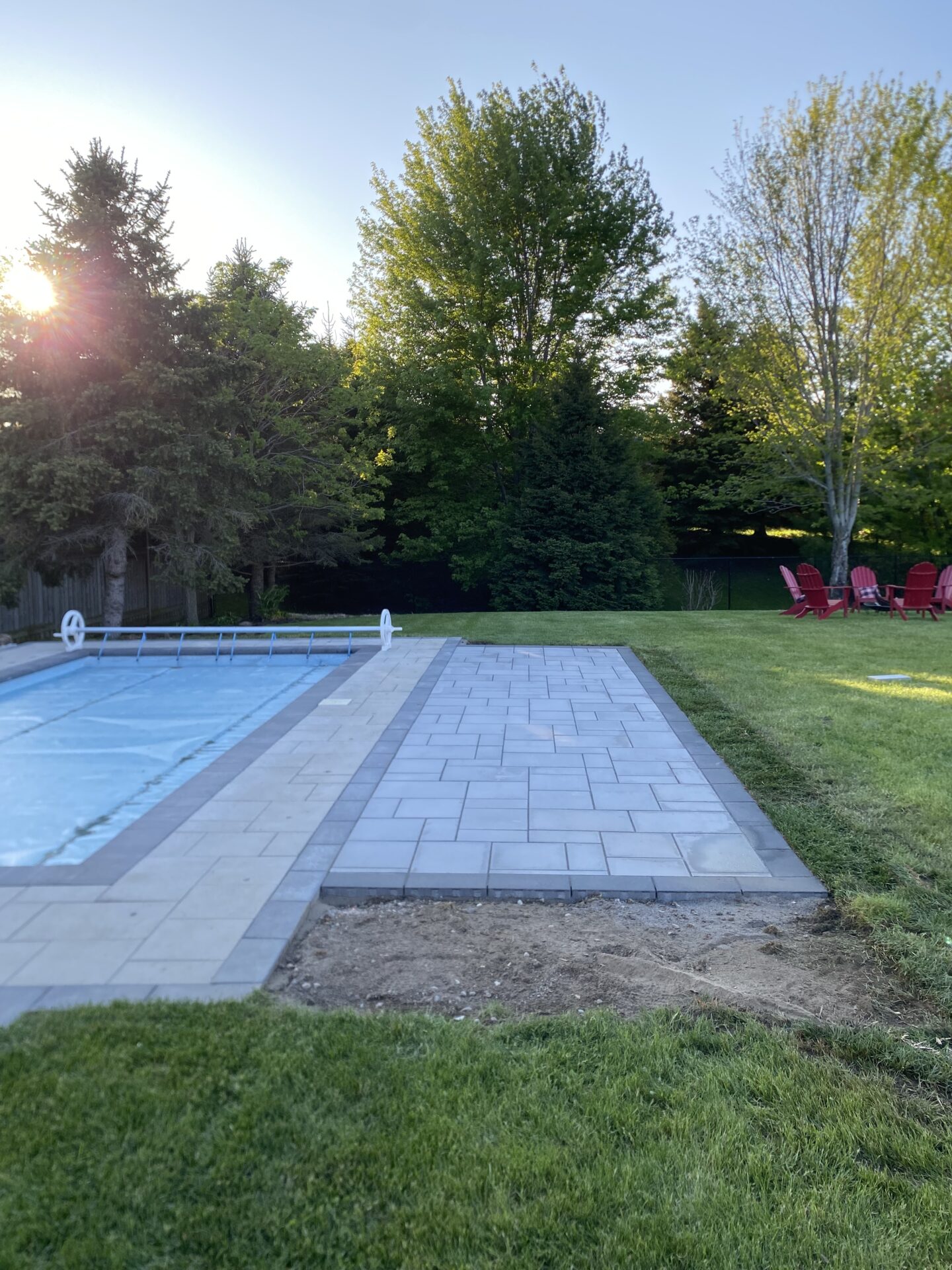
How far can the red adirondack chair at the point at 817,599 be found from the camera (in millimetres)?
14406

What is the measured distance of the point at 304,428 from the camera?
15953 mm

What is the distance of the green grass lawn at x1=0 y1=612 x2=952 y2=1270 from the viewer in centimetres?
177

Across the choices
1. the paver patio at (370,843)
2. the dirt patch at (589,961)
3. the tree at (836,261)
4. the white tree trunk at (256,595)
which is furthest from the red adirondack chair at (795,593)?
the dirt patch at (589,961)

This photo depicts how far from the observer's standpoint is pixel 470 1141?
2.06 meters

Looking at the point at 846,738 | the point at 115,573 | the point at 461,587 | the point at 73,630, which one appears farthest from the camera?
the point at 461,587

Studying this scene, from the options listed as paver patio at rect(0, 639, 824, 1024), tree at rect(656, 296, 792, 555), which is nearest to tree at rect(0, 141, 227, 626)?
paver patio at rect(0, 639, 824, 1024)

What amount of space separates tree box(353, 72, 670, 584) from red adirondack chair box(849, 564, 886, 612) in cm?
841

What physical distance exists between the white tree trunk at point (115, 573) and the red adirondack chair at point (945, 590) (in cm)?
1332

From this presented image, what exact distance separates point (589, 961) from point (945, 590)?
46.8ft

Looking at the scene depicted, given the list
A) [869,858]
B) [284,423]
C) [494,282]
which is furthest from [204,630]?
[494,282]

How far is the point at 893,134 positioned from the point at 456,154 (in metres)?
10.0

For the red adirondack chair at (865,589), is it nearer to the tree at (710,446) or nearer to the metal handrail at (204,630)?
the tree at (710,446)

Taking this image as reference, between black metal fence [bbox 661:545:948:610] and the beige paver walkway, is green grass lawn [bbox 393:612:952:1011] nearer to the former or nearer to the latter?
the beige paver walkway

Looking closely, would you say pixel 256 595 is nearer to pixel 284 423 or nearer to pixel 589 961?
pixel 284 423
